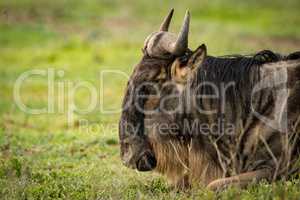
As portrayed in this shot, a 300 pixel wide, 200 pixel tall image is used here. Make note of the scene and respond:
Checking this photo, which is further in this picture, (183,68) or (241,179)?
Result: (183,68)

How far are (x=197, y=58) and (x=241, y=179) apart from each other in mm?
1327

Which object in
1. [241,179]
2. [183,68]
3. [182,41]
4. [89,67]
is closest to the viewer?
[241,179]

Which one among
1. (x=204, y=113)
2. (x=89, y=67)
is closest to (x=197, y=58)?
(x=204, y=113)

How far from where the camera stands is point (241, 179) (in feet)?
23.9

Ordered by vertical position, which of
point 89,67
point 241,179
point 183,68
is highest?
point 183,68

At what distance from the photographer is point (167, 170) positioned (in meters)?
7.83

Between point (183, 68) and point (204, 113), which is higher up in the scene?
point (183, 68)

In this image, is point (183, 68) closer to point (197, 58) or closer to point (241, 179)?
point (197, 58)

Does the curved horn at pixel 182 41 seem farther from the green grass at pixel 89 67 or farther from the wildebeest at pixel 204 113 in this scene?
the green grass at pixel 89 67

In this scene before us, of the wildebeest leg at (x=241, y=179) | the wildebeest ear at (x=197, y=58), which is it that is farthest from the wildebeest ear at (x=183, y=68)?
the wildebeest leg at (x=241, y=179)

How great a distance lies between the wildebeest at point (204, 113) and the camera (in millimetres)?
7492

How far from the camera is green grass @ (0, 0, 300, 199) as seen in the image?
8.03m

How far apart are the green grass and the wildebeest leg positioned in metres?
0.13

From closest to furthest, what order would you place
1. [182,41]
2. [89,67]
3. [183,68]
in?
[182,41]
[183,68]
[89,67]
